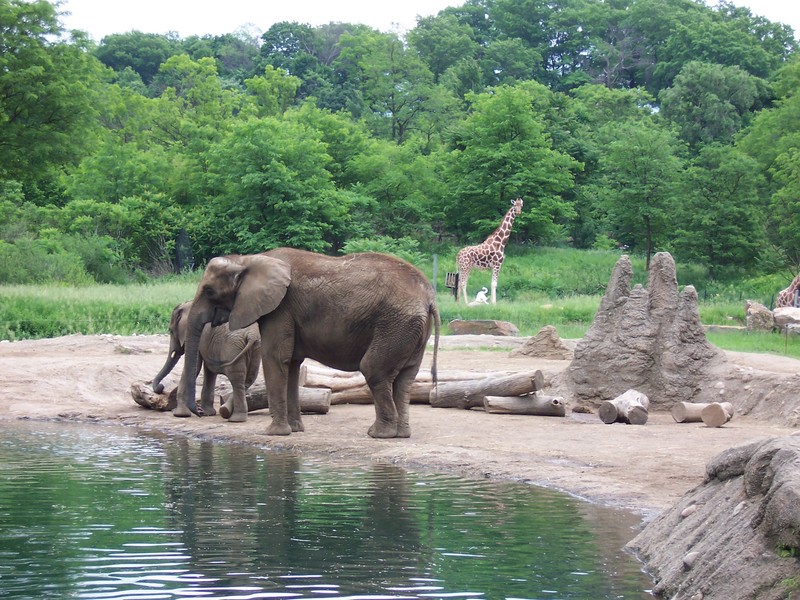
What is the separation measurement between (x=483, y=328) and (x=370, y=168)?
25960mm

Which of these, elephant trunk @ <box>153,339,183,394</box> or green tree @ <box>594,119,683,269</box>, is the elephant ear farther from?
green tree @ <box>594,119,683,269</box>

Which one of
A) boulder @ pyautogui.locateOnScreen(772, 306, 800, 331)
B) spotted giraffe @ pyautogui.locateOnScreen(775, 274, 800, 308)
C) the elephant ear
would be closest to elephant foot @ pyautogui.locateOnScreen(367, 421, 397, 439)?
the elephant ear

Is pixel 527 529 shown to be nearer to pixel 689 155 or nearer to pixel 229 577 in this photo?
pixel 229 577

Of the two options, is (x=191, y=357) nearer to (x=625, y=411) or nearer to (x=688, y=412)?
(x=625, y=411)

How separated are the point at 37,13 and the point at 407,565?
91.0 feet

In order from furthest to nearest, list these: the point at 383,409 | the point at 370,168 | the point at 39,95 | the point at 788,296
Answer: the point at 370,168 → the point at 788,296 → the point at 39,95 → the point at 383,409

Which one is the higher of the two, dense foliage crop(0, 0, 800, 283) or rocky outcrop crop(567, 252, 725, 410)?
dense foliage crop(0, 0, 800, 283)

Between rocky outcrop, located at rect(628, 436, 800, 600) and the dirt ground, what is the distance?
2.11 metres

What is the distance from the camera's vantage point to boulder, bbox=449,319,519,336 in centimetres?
2839

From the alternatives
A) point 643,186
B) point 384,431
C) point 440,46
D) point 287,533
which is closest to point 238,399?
point 384,431

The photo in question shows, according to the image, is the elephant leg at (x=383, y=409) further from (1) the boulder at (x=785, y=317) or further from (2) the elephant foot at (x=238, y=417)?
(1) the boulder at (x=785, y=317)

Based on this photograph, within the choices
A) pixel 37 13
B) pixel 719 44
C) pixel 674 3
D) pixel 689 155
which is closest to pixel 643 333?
pixel 37 13

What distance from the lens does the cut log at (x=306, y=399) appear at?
15.7 m

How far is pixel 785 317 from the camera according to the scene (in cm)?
2733
